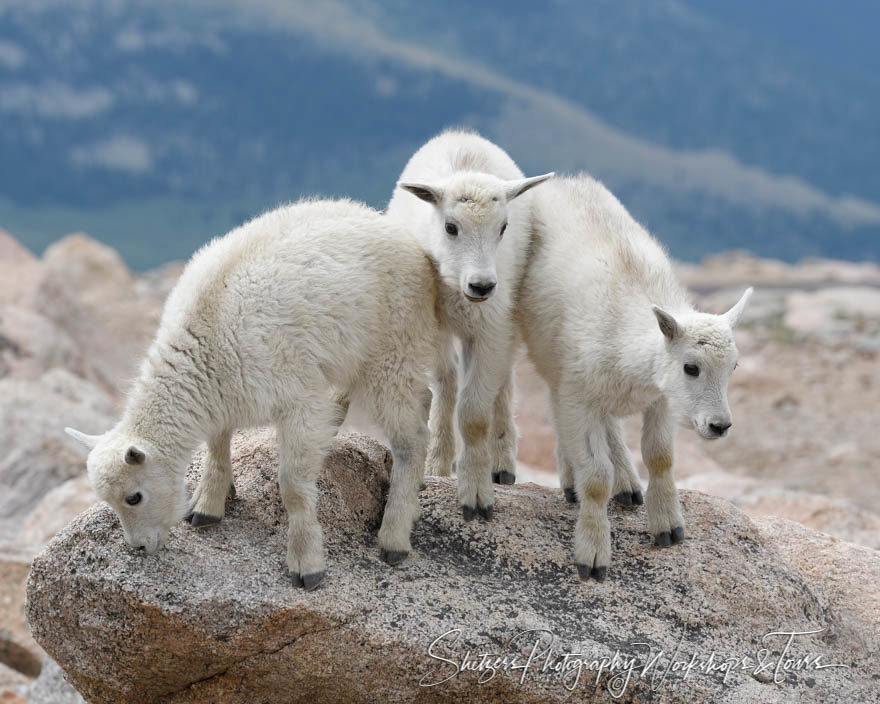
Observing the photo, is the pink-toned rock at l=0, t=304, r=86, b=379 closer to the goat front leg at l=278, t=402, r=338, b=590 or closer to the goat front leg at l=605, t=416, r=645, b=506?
the goat front leg at l=278, t=402, r=338, b=590

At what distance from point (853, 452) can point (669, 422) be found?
34.9 ft

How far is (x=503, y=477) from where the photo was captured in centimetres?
908

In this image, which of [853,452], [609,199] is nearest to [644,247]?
[609,199]

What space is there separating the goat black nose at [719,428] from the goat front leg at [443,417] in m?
2.75

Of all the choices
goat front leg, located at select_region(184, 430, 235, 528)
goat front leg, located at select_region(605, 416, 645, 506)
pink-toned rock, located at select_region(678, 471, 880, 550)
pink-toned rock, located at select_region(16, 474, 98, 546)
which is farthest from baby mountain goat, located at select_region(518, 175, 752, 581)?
→ pink-toned rock, located at select_region(16, 474, 98, 546)

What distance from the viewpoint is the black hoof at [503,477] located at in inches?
357

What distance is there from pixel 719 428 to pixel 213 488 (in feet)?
11.0

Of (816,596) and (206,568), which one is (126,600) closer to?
(206,568)

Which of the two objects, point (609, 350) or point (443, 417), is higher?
point (609, 350)

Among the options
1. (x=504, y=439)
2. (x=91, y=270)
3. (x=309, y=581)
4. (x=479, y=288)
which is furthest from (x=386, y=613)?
(x=91, y=270)

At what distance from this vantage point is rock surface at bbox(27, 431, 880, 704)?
21.3 ft

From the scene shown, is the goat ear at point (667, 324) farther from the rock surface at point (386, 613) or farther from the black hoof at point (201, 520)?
the black hoof at point (201, 520)

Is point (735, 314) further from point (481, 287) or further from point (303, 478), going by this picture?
point (303, 478)

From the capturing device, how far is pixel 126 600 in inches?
251
